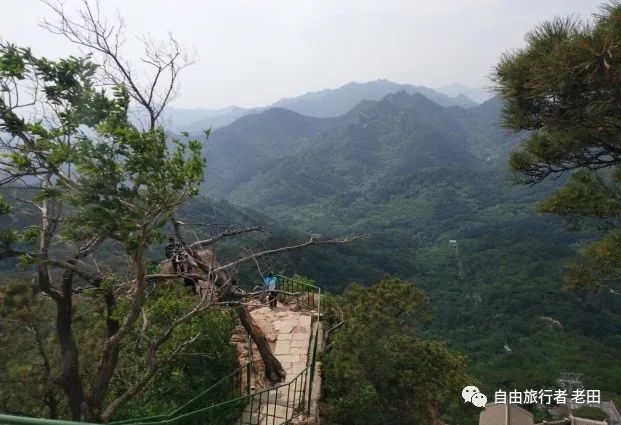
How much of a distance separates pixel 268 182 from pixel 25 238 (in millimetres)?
150025

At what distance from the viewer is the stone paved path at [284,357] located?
5809 mm

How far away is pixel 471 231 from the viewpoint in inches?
3782

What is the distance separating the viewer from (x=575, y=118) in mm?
5023

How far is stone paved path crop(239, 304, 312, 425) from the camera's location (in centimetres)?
581

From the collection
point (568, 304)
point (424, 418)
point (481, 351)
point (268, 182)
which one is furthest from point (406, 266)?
point (268, 182)

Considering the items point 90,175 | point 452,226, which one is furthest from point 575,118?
point 452,226

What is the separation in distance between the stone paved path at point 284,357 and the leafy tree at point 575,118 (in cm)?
410

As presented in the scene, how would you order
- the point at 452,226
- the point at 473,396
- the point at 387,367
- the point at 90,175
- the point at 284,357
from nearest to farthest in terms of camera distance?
1. the point at 90,175
2. the point at 284,357
3. the point at 473,396
4. the point at 387,367
5. the point at 452,226

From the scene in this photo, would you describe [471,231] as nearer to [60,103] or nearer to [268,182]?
[268,182]

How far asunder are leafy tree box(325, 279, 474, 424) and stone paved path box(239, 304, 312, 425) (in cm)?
57

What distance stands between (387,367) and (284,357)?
1.87m

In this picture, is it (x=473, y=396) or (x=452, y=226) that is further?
(x=452, y=226)

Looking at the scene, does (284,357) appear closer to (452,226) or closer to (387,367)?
(387,367)

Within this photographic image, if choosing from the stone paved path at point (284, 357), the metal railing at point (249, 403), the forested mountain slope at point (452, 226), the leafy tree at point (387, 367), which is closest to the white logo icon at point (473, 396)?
the leafy tree at point (387, 367)
